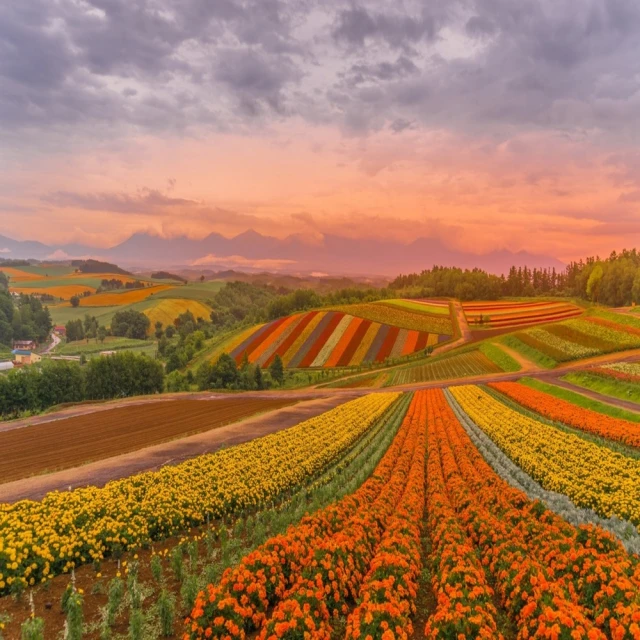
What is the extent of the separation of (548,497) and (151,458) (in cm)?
2451

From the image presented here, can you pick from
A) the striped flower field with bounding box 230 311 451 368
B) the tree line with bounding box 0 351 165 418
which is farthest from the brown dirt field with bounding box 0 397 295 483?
the striped flower field with bounding box 230 311 451 368

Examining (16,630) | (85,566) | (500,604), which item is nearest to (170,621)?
(16,630)

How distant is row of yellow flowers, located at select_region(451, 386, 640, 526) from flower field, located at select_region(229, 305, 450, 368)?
52.1 m

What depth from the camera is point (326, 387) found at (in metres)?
70.8

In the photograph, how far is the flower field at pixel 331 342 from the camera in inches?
3376

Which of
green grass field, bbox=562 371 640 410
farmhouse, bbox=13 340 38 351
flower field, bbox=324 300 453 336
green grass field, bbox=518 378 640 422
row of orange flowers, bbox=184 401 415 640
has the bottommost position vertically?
farmhouse, bbox=13 340 38 351

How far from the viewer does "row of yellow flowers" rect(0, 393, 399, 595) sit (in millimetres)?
13031

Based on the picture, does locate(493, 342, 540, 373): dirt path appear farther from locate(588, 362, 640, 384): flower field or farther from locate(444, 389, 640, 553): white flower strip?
locate(444, 389, 640, 553): white flower strip

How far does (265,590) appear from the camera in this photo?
10047 mm

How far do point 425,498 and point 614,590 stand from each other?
32.5 feet

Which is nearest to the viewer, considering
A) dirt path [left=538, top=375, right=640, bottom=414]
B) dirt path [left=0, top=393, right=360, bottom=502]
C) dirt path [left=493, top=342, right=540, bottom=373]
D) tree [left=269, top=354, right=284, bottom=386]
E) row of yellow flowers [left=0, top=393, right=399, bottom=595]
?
row of yellow flowers [left=0, top=393, right=399, bottom=595]

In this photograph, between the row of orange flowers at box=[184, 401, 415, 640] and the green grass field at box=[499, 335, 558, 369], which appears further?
the green grass field at box=[499, 335, 558, 369]

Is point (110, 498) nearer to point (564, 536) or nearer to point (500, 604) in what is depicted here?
point (500, 604)

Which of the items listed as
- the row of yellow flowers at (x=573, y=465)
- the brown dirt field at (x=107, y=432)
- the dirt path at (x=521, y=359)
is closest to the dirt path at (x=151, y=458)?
the brown dirt field at (x=107, y=432)
